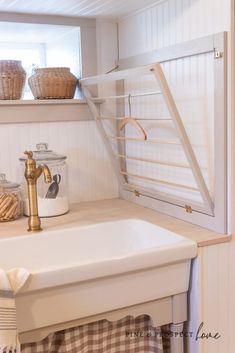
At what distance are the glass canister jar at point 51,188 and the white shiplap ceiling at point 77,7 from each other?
55cm

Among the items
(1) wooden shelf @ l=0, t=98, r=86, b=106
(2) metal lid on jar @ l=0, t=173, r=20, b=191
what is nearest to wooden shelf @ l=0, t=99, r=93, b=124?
(1) wooden shelf @ l=0, t=98, r=86, b=106

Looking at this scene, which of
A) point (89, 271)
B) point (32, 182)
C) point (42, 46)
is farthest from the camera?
point (42, 46)

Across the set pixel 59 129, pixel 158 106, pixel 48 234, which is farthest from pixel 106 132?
pixel 48 234

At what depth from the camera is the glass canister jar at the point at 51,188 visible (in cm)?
175

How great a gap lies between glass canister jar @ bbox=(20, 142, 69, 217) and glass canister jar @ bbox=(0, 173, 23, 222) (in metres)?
0.05

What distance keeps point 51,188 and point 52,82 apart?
0.46m

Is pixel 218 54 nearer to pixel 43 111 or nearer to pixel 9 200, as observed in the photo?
pixel 43 111

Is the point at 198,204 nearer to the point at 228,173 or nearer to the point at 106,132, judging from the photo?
the point at 228,173

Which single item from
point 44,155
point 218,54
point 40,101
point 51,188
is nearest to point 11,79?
point 40,101

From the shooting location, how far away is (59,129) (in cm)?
194

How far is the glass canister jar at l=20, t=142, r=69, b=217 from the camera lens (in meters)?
1.75

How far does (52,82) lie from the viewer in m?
1.82

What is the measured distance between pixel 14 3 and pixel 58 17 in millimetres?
270

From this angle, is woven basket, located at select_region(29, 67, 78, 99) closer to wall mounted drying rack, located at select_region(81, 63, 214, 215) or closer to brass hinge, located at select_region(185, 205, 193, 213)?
wall mounted drying rack, located at select_region(81, 63, 214, 215)
